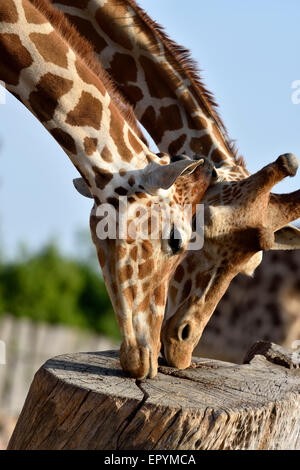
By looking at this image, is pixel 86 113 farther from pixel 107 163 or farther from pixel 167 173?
pixel 167 173

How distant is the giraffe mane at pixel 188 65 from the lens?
14.3ft

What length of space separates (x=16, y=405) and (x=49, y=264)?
20.8 feet

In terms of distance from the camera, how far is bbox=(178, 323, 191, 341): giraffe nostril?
3525 mm

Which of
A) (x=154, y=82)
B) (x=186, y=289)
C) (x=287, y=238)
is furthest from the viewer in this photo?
(x=154, y=82)

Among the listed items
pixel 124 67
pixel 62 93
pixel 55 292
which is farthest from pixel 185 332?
pixel 55 292

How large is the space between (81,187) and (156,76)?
1309 millimetres

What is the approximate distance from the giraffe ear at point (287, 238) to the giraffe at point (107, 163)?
117 cm

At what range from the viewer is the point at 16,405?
1038 centimetres

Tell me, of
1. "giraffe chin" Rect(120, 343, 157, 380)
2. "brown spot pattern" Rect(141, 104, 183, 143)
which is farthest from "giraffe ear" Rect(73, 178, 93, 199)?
"brown spot pattern" Rect(141, 104, 183, 143)

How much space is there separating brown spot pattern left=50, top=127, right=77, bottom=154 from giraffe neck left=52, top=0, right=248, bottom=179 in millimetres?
1407

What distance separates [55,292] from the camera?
15.6 meters
